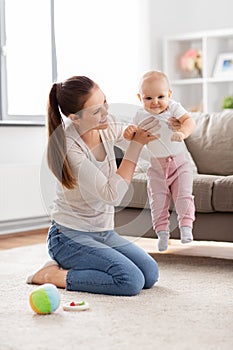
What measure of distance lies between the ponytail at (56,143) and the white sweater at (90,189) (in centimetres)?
3

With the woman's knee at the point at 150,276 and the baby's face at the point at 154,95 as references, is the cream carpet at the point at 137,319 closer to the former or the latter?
the woman's knee at the point at 150,276

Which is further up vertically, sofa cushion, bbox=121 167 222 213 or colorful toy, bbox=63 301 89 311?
sofa cushion, bbox=121 167 222 213

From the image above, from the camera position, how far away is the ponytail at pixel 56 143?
103 inches

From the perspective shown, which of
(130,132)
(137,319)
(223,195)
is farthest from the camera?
(223,195)

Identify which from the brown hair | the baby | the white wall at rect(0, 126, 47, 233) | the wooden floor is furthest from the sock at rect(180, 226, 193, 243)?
the white wall at rect(0, 126, 47, 233)

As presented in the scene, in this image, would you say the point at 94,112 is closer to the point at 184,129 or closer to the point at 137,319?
the point at 184,129

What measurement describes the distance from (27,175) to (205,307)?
8.30 feet

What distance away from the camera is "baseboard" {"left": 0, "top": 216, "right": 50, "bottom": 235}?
4.72 meters

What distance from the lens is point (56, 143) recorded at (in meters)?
2.62

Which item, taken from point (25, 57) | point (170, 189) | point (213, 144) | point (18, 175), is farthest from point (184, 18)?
point (170, 189)

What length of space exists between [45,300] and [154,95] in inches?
36.9

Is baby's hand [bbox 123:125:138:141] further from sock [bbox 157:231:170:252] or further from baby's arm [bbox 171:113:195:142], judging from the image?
sock [bbox 157:231:170:252]

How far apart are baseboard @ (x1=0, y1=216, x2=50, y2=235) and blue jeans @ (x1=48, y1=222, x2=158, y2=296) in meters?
1.94

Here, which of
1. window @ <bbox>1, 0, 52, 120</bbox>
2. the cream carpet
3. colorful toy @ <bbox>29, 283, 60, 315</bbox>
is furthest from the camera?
window @ <bbox>1, 0, 52, 120</bbox>
